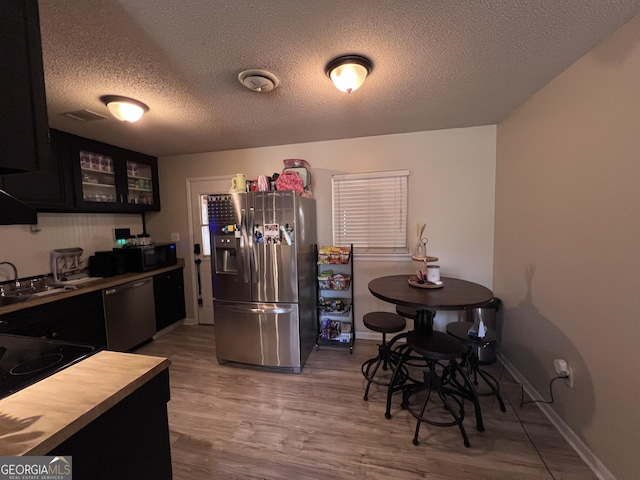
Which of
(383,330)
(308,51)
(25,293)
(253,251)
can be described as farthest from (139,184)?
(383,330)

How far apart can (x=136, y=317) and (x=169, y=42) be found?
2802 mm

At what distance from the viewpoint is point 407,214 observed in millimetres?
2949

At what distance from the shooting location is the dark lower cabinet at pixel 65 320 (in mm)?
1967

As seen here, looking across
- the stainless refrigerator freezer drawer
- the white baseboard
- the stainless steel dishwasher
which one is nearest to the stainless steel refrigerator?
the stainless refrigerator freezer drawer

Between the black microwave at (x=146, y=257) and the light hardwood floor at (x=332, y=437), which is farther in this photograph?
the black microwave at (x=146, y=257)

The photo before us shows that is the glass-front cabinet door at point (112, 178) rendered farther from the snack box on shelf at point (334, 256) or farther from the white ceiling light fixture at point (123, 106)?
the snack box on shelf at point (334, 256)

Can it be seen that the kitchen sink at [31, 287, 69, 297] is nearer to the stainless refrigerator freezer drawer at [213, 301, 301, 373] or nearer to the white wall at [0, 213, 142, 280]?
the white wall at [0, 213, 142, 280]

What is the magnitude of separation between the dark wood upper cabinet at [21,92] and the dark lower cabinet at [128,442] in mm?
820

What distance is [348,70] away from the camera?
1.53 meters

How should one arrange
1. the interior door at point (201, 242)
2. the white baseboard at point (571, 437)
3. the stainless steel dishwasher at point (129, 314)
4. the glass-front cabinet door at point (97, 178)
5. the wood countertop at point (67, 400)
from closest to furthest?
the wood countertop at point (67, 400), the white baseboard at point (571, 437), the stainless steel dishwasher at point (129, 314), the glass-front cabinet door at point (97, 178), the interior door at point (201, 242)

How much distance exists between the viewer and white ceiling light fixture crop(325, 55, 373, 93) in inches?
59.2

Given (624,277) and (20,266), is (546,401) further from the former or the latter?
(20,266)

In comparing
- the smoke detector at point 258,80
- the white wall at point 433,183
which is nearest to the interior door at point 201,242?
the white wall at point 433,183

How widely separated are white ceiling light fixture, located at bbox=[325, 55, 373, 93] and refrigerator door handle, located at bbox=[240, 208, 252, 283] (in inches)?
56.0
